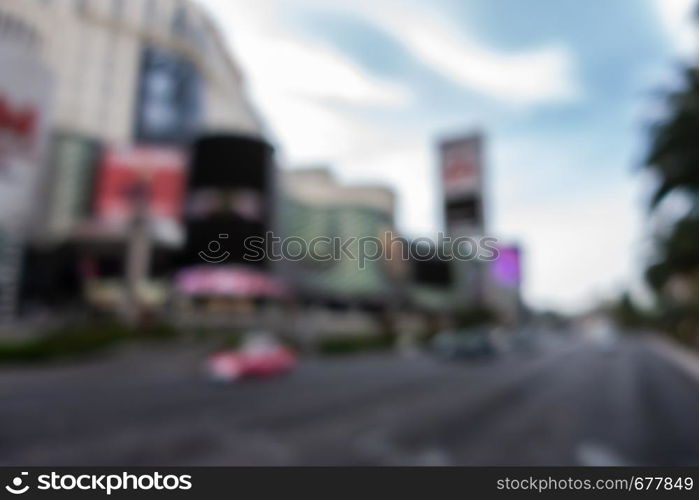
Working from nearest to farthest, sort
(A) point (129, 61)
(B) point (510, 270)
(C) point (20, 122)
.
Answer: (A) point (129, 61) → (B) point (510, 270) → (C) point (20, 122)

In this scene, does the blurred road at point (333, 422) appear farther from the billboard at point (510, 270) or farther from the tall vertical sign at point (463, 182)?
the tall vertical sign at point (463, 182)

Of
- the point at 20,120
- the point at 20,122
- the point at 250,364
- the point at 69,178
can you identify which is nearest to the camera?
the point at 20,120

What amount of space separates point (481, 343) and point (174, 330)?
13854mm

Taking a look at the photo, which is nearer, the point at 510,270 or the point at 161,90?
the point at 161,90

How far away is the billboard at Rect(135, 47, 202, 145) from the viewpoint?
7.73ft

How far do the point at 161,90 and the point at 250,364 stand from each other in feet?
32.8

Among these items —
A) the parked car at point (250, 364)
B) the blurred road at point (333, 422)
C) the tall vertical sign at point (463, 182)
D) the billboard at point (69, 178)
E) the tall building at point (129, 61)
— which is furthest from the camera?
the parked car at point (250, 364)

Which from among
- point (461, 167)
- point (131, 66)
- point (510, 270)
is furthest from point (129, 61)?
point (510, 270)

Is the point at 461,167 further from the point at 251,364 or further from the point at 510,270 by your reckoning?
the point at 251,364

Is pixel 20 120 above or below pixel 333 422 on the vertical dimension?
above

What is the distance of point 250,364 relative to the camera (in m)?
11.4

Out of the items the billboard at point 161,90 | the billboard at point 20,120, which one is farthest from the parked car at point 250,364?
the billboard at point 161,90

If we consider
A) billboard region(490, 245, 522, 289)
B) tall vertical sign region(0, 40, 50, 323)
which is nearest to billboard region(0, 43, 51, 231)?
tall vertical sign region(0, 40, 50, 323)

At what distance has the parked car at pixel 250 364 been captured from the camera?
10727 millimetres
